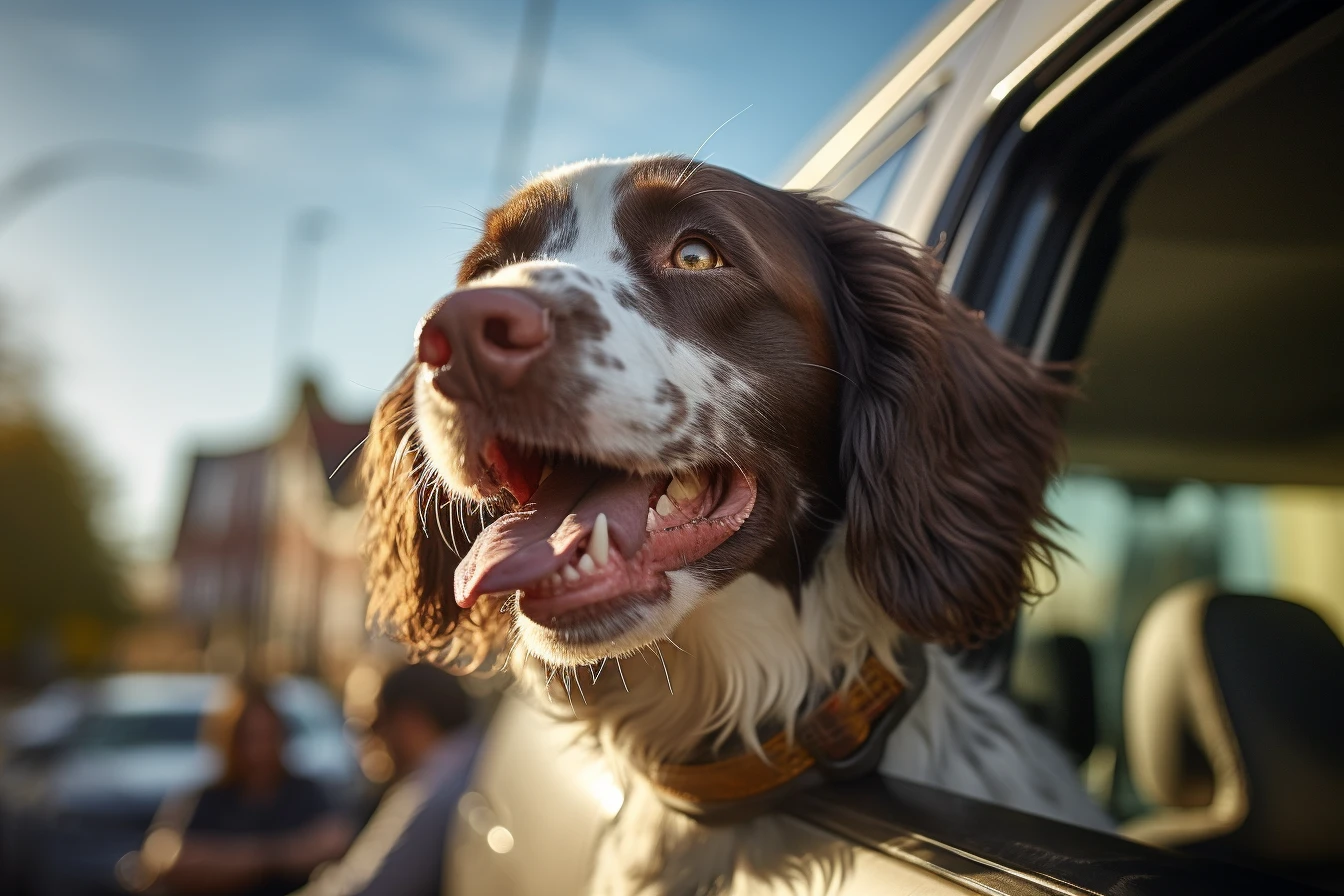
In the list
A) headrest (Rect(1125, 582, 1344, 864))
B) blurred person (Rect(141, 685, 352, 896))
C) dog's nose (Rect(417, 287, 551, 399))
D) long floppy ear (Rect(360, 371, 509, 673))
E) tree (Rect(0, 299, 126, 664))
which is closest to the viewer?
dog's nose (Rect(417, 287, 551, 399))

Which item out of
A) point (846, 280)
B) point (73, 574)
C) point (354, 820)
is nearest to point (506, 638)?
point (846, 280)

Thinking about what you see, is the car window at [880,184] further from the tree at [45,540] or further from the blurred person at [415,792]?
the tree at [45,540]

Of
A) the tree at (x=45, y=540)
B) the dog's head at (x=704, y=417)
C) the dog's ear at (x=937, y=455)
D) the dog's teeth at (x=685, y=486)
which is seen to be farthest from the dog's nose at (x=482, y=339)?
the tree at (x=45, y=540)

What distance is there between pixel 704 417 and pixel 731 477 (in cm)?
15

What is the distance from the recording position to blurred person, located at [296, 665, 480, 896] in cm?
393

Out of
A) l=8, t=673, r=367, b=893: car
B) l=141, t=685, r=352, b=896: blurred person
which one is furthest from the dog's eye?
l=8, t=673, r=367, b=893: car

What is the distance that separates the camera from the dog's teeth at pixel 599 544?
1.78m

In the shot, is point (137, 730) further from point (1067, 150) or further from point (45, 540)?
point (45, 540)

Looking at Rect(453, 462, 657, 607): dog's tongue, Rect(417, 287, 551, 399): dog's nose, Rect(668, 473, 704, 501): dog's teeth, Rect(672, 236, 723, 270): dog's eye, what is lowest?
Rect(453, 462, 657, 607): dog's tongue

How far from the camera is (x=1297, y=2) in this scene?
1562 millimetres

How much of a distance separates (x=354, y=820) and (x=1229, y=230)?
560 centimetres

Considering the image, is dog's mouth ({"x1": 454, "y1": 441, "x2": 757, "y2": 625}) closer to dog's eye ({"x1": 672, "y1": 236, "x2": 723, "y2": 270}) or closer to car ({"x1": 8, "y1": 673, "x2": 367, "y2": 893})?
dog's eye ({"x1": 672, "y1": 236, "x2": 723, "y2": 270})

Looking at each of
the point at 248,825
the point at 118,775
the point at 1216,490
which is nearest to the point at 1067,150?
the point at 1216,490

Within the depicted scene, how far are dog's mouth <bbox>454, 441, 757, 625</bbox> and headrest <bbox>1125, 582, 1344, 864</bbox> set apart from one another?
1011mm
